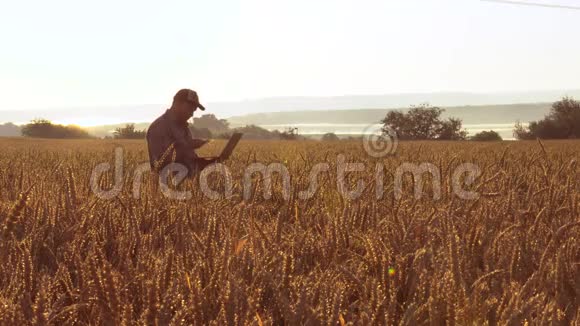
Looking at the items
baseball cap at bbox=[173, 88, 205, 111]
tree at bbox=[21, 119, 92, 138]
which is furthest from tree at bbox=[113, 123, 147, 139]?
baseball cap at bbox=[173, 88, 205, 111]

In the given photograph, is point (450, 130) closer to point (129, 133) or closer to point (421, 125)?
point (421, 125)

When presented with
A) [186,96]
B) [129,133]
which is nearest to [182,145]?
[186,96]

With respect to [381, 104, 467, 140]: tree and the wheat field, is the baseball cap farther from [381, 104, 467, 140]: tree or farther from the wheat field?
[381, 104, 467, 140]: tree

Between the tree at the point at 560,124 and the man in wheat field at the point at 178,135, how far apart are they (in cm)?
4501

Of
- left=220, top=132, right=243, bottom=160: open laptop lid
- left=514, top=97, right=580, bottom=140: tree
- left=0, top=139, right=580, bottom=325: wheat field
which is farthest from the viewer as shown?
left=514, top=97, right=580, bottom=140: tree

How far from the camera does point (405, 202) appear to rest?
108 inches

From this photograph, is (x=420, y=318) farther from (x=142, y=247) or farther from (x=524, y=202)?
(x=524, y=202)

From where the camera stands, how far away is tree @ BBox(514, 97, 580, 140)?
156 ft

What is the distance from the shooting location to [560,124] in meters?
48.6

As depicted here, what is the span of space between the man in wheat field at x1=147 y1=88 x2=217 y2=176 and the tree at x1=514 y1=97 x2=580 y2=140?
148 ft

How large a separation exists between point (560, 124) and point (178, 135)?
48494mm

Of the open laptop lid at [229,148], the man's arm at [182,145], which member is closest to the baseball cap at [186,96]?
the man's arm at [182,145]

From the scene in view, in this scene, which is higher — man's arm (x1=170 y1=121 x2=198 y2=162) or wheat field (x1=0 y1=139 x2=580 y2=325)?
man's arm (x1=170 y1=121 x2=198 y2=162)

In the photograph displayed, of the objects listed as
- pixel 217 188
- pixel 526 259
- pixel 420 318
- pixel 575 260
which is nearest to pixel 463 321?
pixel 420 318
